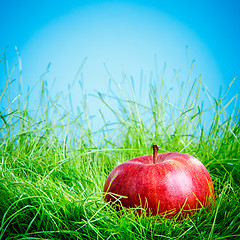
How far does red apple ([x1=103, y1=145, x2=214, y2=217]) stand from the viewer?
114 centimetres

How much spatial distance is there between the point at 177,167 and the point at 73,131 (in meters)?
0.98

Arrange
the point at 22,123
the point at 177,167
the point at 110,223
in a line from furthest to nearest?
the point at 22,123
the point at 177,167
the point at 110,223

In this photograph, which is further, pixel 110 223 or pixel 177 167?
pixel 177 167

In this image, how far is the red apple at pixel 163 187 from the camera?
44.8 inches

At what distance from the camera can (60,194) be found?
1185 mm

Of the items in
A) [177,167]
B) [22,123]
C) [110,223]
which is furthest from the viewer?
[22,123]

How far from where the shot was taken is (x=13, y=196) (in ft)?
3.94

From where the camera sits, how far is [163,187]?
1136 millimetres

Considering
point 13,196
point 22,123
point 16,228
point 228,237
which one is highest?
point 22,123

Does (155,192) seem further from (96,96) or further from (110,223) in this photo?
(96,96)

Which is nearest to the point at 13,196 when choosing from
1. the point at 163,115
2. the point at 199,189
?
the point at 199,189

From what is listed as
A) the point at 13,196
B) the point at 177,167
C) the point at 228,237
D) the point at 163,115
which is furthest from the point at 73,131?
the point at 228,237

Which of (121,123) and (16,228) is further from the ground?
(121,123)

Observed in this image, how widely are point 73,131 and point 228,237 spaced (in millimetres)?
1182
